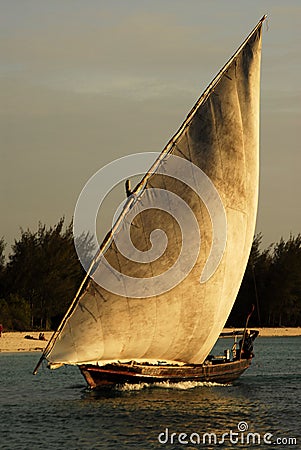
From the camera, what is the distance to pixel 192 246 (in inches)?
1551

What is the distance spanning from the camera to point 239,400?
131ft

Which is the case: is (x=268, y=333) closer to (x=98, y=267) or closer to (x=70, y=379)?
(x=70, y=379)

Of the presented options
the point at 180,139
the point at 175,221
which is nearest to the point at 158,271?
the point at 175,221

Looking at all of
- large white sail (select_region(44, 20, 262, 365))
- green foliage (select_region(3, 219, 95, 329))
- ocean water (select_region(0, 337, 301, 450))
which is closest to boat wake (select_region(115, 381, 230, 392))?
ocean water (select_region(0, 337, 301, 450))

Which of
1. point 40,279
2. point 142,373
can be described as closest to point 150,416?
point 142,373

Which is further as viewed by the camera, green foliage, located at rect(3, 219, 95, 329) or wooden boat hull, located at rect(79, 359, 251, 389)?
green foliage, located at rect(3, 219, 95, 329)

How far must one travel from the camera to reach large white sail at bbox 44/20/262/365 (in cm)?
3581

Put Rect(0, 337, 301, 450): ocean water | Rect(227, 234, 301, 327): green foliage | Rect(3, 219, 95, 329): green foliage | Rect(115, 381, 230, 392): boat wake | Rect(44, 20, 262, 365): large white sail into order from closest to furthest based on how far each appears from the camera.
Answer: Rect(0, 337, 301, 450): ocean water, Rect(44, 20, 262, 365): large white sail, Rect(115, 381, 230, 392): boat wake, Rect(3, 219, 95, 329): green foliage, Rect(227, 234, 301, 327): green foliage

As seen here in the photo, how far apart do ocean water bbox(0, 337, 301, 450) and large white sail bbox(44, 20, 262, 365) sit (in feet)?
6.27

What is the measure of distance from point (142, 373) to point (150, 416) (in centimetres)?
453

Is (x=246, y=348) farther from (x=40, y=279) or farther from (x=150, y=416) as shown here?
(x=40, y=279)

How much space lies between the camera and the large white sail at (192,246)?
1410 inches

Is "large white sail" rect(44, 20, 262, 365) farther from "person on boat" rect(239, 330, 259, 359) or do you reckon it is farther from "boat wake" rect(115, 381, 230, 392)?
"person on boat" rect(239, 330, 259, 359)

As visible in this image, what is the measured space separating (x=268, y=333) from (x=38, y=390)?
63.7m
